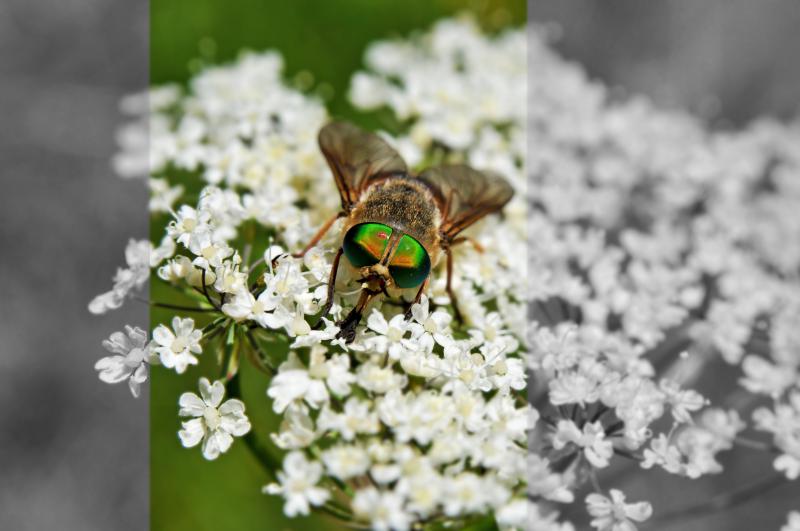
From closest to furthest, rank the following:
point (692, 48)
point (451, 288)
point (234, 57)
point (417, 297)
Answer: point (417, 297) → point (451, 288) → point (234, 57) → point (692, 48)

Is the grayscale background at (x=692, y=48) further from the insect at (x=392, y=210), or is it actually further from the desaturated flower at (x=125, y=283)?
the desaturated flower at (x=125, y=283)

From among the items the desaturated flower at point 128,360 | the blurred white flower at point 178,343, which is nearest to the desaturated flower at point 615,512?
the blurred white flower at point 178,343

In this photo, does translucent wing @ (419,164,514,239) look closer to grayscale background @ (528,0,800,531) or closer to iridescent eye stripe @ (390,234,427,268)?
iridescent eye stripe @ (390,234,427,268)

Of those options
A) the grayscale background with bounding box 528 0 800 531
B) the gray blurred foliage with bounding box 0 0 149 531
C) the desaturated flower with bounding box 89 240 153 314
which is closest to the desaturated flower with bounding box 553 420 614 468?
the desaturated flower with bounding box 89 240 153 314

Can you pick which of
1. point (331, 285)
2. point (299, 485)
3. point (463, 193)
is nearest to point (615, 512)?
point (299, 485)

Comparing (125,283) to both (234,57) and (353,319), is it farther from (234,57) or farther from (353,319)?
(234,57)

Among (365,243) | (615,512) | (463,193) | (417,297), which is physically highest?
(463,193)
